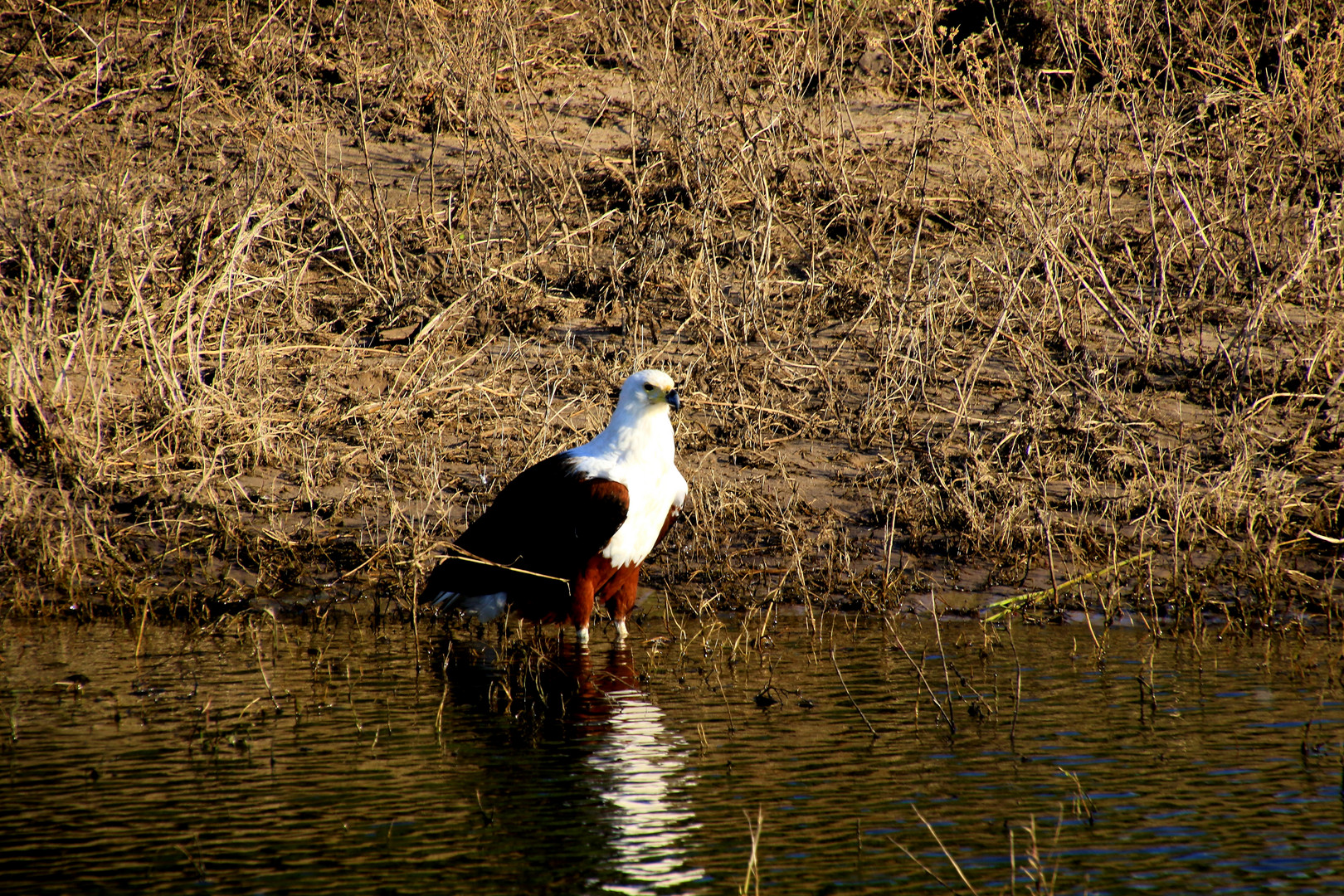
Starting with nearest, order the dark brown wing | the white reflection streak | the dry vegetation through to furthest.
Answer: the white reflection streak, the dark brown wing, the dry vegetation

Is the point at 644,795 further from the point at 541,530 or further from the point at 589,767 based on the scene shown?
the point at 541,530

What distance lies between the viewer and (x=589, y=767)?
4641 millimetres

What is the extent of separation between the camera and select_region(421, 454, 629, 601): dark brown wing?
6355 millimetres

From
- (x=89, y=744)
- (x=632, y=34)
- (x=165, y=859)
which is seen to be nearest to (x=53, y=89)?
(x=632, y=34)

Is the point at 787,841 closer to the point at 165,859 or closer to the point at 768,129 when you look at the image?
the point at 165,859

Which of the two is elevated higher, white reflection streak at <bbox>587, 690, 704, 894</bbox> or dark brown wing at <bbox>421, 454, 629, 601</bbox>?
dark brown wing at <bbox>421, 454, 629, 601</bbox>

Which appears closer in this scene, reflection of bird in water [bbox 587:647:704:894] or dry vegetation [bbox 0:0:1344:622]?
reflection of bird in water [bbox 587:647:704:894]

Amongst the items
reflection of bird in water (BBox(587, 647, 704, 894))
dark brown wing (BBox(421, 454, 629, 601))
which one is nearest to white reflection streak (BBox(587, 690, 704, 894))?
reflection of bird in water (BBox(587, 647, 704, 894))

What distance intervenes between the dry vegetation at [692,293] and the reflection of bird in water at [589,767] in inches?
40.8

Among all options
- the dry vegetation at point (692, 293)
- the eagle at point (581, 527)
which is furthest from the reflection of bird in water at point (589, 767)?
the dry vegetation at point (692, 293)

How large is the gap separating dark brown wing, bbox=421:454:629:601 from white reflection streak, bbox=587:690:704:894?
1.07m

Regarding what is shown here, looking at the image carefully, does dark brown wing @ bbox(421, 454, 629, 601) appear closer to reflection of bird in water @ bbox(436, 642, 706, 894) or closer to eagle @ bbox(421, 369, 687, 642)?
eagle @ bbox(421, 369, 687, 642)

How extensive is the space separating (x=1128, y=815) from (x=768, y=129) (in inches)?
286

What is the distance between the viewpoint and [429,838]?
3965 mm
